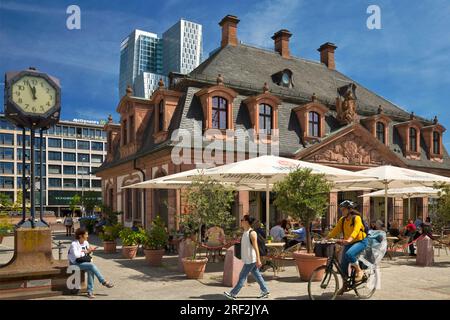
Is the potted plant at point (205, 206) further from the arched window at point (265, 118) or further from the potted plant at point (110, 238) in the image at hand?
the arched window at point (265, 118)

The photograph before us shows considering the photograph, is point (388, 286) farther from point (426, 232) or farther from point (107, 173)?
point (107, 173)

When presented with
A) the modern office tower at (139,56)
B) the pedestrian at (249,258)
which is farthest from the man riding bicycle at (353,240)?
the modern office tower at (139,56)

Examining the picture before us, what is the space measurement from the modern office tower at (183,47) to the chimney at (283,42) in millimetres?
116174

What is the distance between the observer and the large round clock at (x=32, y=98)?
8.90 metres

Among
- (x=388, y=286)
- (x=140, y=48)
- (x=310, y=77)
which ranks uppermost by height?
(x=140, y=48)

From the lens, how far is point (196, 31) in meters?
151

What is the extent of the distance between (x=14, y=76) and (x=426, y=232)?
12.2 metres

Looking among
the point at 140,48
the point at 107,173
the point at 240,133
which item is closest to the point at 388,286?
the point at 240,133

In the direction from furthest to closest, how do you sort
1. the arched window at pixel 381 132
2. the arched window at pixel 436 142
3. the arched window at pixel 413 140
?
the arched window at pixel 436 142, the arched window at pixel 413 140, the arched window at pixel 381 132

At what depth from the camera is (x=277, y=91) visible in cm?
2492

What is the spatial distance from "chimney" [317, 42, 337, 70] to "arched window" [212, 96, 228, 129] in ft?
50.7

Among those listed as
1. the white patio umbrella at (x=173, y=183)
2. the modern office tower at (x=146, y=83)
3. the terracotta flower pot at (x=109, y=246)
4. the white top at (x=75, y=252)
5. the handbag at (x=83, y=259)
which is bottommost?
the terracotta flower pot at (x=109, y=246)
